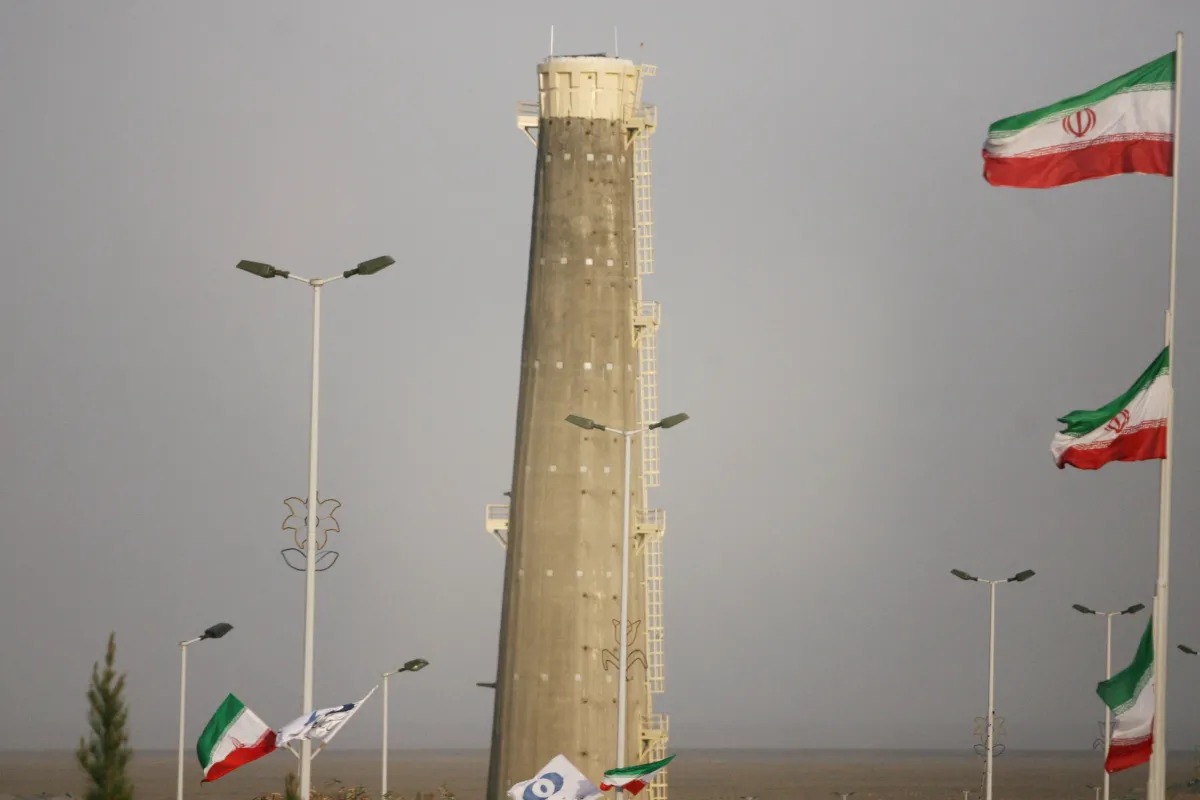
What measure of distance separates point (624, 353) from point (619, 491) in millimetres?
4188

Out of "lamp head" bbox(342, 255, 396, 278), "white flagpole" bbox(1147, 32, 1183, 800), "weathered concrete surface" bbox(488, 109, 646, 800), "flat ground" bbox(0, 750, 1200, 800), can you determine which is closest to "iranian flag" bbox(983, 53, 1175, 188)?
"white flagpole" bbox(1147, 32, 1183, 800)

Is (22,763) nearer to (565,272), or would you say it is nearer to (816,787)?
(816,787)

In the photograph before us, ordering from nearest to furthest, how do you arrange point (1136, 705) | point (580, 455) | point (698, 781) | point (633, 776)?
point (1136, 705) < point (633, 776) < point (580, 455) < point (698, 781)

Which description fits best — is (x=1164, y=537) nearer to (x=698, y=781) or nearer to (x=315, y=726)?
(x=315, y=726)

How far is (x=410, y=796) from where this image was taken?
13862 cm

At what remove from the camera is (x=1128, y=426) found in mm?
43062

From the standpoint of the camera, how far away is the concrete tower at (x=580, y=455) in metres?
74.4

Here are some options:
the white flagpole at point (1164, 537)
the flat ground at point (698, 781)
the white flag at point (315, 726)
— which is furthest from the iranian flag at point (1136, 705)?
the flat ground at point (698, 781)

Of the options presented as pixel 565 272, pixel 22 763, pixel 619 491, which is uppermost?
pixel 565 272

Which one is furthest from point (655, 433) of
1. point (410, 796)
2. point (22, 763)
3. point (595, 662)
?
point (22, 763)

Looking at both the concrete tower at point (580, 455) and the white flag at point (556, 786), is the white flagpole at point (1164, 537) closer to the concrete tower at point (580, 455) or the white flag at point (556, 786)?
A: the white flag at point (556, 786)

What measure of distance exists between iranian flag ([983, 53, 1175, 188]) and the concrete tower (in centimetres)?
3332

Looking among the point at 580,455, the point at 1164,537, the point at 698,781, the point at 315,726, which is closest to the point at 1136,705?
the point at 1164,537

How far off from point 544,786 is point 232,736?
12227mm
